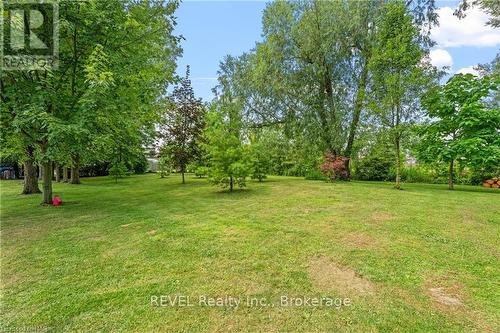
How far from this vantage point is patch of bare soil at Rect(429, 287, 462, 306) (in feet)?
7.99

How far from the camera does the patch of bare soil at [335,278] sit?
269 cm

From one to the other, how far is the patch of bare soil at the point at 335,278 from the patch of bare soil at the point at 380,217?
244 centimetres

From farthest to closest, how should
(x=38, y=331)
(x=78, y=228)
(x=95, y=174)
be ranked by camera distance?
(x=95, y=174) < (x=78, y=228) < (x=38, y=331)

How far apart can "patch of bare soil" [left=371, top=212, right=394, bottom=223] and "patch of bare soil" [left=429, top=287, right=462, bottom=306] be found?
102 inches

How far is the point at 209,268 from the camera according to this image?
3.18 metres

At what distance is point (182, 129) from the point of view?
14.0 m

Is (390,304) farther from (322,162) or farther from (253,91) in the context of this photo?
(253,91)

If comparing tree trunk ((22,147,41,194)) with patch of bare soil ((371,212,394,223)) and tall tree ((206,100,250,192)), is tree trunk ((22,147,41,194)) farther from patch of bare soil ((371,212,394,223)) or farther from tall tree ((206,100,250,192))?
patch of bare soil ((371,212,394,223))

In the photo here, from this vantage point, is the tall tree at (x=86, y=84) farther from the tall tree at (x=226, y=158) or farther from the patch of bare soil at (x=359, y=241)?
the patch of bare soil at (x=359, y=241)

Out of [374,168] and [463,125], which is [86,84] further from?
[374,168]

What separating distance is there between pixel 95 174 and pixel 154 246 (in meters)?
23.1

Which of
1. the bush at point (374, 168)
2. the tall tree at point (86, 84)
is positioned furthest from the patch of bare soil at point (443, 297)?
the bush at point (374, 168)

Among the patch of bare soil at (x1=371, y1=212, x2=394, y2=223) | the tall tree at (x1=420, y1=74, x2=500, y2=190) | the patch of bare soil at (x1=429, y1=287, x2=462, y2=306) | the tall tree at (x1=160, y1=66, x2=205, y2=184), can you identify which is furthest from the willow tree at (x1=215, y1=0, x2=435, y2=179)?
the patch of bare soil at (x1=429, y1=287, x2=462, y2=306)

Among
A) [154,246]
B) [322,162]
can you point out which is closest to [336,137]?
[322,162]
